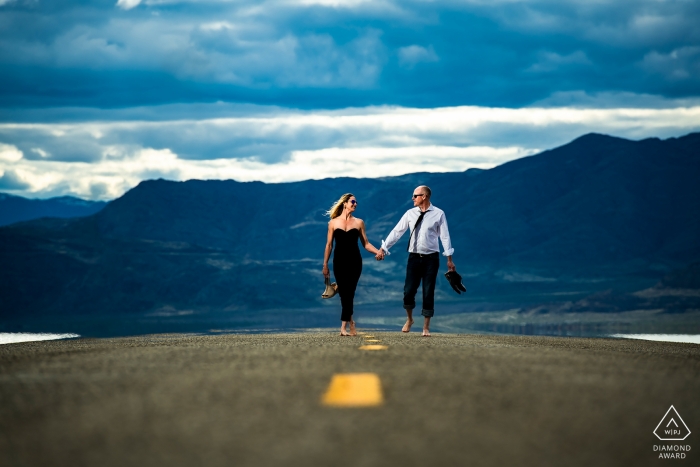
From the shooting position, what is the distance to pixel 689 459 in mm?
5250

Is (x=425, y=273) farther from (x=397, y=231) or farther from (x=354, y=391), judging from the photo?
(x=354, y=391)

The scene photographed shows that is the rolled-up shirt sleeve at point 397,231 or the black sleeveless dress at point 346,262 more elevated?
the rolled-up shirt sleeve at point 397,231

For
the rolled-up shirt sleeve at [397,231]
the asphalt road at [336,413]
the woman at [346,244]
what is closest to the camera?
the asphalt road at [336,413]

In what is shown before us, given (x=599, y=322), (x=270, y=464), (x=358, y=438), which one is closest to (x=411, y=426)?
(x=358, y=438)

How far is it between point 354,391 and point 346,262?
31.3 feet

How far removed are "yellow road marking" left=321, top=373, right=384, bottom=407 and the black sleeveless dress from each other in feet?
27.8

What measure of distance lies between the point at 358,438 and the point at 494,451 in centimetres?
66

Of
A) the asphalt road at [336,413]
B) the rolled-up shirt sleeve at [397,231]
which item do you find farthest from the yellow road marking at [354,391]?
the rolled-up shirt sleeve at [397,231]

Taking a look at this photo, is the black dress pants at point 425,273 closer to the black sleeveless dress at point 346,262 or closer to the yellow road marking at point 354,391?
the black sleeveless dress at point 346,262

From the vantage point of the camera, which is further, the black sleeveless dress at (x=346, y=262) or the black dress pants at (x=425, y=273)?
the black dress pants at (x=425, y=273)

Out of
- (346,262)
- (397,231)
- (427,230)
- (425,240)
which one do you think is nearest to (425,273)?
(425,240)

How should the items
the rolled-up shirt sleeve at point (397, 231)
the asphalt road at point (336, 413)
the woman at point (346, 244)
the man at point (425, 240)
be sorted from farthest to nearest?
the rolled-up shirt sleeve at point (397, 231) < the man at point (425, 240) < the woman at point (346, 244) < the asphalt road at point (336, 413)

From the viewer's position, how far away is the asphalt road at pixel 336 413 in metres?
4.87

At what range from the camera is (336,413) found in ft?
19.3
